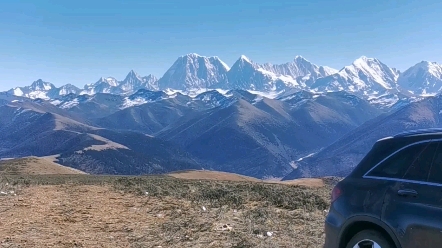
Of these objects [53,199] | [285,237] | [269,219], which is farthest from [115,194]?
[285,237]

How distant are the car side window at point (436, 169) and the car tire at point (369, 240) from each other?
39.3 inches

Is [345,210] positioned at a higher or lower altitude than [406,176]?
lower

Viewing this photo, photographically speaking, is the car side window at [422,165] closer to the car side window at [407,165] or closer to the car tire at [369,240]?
the car side window at [407,165]

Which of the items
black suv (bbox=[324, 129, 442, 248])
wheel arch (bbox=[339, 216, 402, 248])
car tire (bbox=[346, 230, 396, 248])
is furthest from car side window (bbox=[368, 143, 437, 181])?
car tire (bbox=[346, 230, 396, 248])

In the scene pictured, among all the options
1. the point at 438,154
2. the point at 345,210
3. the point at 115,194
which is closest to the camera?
the point at 438,154

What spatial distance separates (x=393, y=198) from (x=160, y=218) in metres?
7.71

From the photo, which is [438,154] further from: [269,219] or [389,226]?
[269,219]

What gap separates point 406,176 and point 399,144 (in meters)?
0.57

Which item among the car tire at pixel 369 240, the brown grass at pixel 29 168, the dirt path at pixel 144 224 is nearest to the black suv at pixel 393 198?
the car tire at pixel 369 240

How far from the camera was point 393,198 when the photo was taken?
5.44m

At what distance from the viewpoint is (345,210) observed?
19.9 feet

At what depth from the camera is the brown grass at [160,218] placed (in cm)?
941

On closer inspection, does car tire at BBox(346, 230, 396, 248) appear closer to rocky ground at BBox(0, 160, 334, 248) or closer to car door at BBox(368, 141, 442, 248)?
car door at BBox(368, 141, 442, 248)

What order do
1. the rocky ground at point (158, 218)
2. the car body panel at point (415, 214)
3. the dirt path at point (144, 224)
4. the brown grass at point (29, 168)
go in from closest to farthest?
the car body panel at point (415, 214) < the dirt path at point (144, 224) < the rocky ground at point (158, 218) < the brown grass at point (29, 168)
